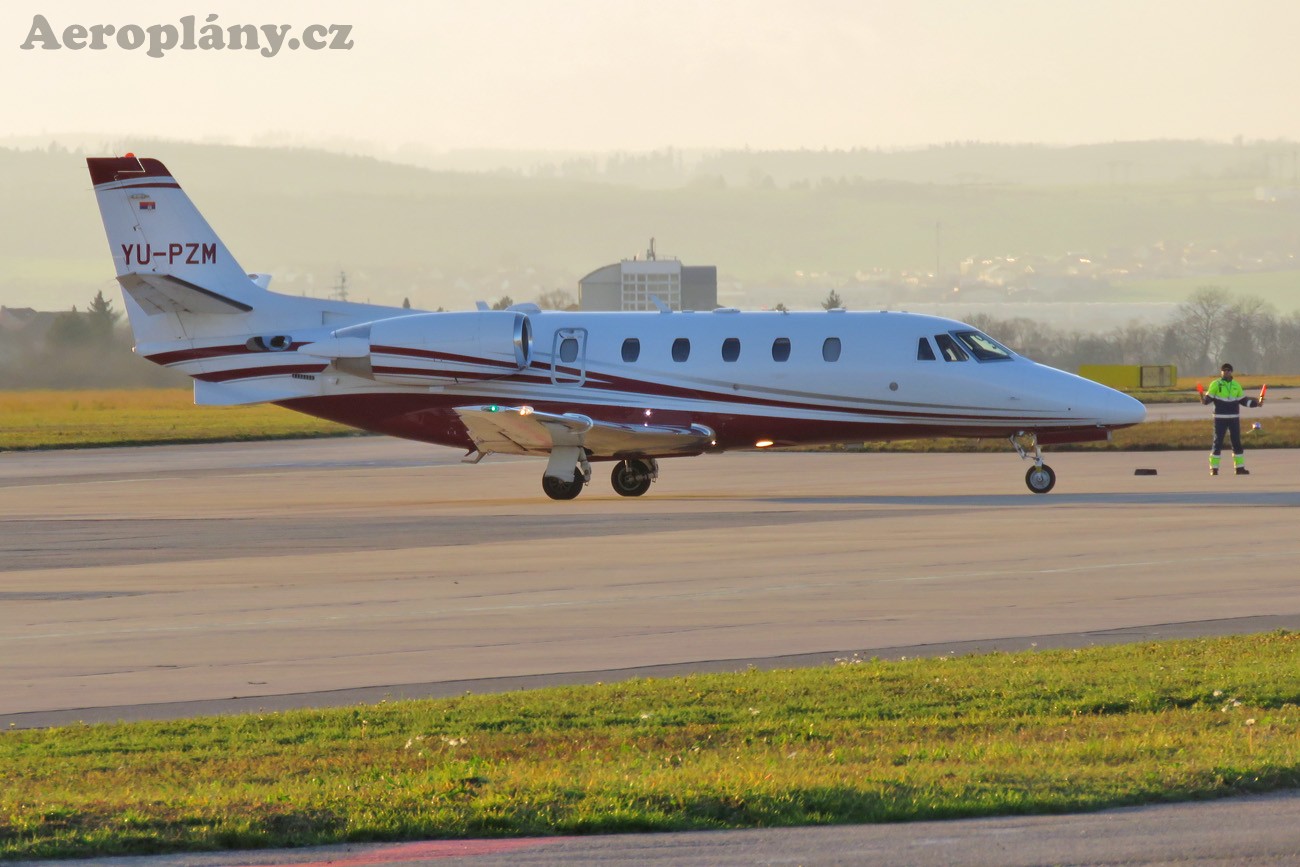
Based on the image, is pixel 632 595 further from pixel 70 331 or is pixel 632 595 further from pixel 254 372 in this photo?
pixel 70 331

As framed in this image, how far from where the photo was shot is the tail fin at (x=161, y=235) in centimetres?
3288

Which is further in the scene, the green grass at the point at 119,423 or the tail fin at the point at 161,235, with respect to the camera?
the green grass at the point at 119,423

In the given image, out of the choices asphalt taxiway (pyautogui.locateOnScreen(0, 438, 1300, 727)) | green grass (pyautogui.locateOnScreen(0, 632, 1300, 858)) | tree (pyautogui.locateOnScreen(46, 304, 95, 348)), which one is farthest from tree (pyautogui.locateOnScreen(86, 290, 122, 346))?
green grass (pyautogui.locateOnScreen(0, 632, 1300, 858))

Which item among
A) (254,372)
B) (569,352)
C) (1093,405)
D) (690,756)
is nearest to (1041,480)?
(1093,405)

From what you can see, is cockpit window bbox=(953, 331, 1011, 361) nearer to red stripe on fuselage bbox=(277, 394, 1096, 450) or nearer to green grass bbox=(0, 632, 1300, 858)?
red stripe on fuselage bbox=(277, 394, 1096, 450)

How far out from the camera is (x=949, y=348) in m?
30.9

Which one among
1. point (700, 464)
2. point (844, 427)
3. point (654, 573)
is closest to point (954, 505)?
point (844, 427)

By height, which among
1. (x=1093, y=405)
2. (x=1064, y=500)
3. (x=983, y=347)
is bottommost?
(x=1064, y=500)

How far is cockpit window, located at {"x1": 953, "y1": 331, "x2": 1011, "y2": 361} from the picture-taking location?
102ft

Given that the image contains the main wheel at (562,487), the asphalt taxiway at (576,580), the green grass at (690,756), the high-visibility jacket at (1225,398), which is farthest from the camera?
the high-visibility jacket at (1225,398)

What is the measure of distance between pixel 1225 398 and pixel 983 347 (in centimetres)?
625

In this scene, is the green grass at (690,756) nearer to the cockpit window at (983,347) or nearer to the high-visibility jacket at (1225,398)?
the cockpit window at (983,347)

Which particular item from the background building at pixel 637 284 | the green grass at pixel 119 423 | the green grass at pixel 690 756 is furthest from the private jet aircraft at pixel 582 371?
the background building at pixel 637 284

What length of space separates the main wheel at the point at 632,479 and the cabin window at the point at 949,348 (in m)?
5.77
